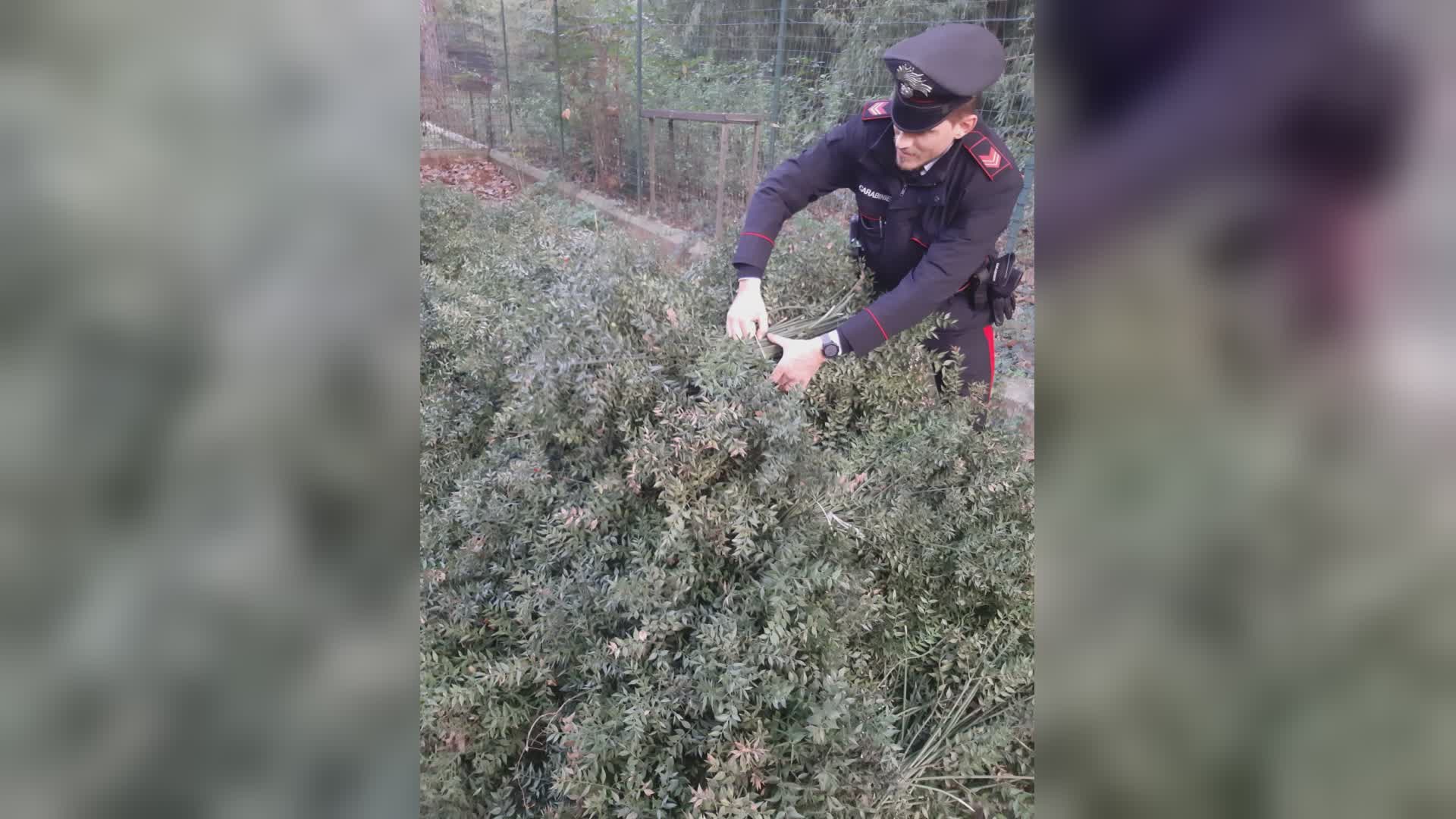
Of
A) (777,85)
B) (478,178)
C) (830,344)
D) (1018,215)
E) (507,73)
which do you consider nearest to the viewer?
(830,344)

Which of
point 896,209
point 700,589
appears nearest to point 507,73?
point 896,209

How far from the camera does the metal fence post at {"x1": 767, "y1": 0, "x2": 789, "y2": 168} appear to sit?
17.4ft

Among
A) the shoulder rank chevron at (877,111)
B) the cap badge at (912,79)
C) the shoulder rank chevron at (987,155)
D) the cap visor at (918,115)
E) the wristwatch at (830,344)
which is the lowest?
the wristwatch at (830,344)

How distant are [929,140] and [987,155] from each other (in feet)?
0.58

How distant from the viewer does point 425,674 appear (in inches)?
50.4

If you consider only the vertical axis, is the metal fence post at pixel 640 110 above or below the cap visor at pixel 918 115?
below

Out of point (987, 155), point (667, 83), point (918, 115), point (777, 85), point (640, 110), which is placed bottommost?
point (640, 110)

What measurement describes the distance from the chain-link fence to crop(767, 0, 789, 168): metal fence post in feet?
0.04

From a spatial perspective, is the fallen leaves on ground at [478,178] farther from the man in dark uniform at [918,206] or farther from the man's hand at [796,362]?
the man's hand at [796,362]

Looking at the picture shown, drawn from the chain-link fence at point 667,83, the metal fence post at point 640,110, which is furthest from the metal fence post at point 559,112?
the metal fence post at point 640,110

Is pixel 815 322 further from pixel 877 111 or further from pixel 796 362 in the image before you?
pixel 877 111

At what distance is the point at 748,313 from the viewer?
184 cm

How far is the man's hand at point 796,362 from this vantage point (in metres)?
1.67
